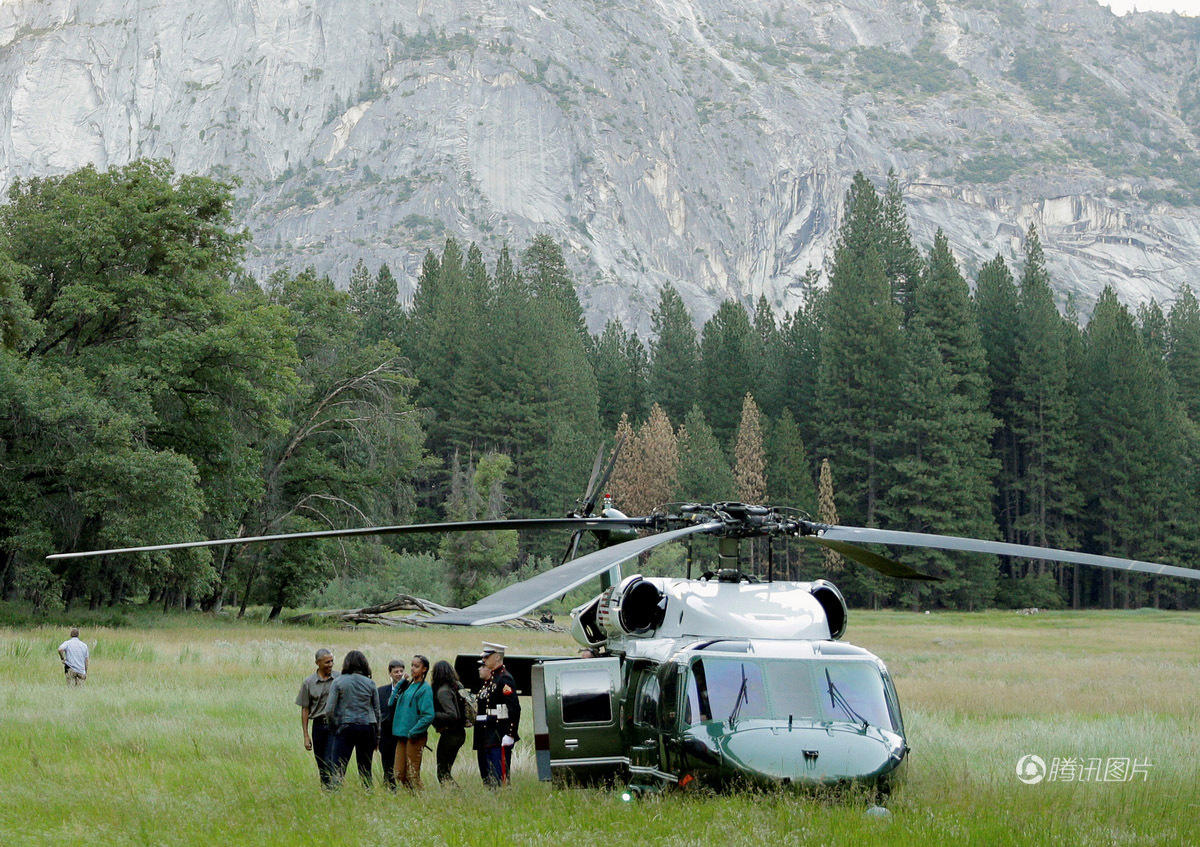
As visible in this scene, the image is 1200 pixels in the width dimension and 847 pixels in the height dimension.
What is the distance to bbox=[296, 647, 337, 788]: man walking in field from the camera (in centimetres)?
1061

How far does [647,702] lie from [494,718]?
5.50 ft

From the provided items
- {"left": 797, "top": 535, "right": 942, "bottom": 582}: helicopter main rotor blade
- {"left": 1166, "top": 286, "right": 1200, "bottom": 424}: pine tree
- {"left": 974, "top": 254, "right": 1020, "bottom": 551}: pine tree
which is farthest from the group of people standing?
{"left": 1166, "top": 286, "right": 1200, "bottom": 424}: pine tree

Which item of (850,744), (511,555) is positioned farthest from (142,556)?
(850,744)

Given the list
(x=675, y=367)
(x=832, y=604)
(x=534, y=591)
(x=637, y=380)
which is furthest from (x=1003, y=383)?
(x=534, y=591)

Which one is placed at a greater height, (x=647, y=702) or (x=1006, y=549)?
(x=1006, y=549)

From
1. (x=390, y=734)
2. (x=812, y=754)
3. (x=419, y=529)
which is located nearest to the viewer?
(x=419, y=529)

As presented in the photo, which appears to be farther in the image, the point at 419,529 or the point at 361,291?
the point at 361,291

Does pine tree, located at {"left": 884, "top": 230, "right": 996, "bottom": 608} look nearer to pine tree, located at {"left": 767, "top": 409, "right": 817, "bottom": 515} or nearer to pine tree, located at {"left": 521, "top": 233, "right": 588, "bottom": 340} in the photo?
pine tree, located at {"left": 767, "top": 409, "right": 817, "bottom": 515}

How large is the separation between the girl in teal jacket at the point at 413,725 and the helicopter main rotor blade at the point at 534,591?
3.50 meters

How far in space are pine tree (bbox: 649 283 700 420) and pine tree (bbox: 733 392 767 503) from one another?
1263 cm

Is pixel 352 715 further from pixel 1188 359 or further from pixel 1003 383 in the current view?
pixel 1188 359

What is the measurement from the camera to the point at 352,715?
10438 millimetres

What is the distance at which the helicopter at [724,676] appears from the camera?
855 cm

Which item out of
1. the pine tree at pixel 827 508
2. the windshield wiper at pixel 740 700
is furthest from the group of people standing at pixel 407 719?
the pine tree at pixel 827 508
